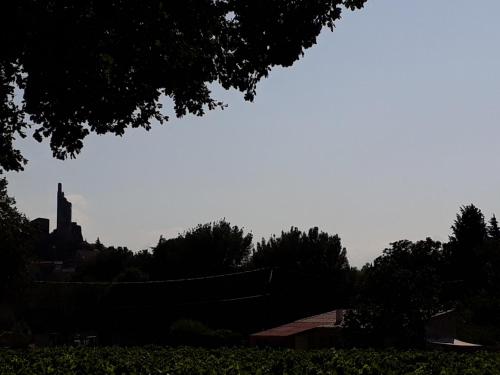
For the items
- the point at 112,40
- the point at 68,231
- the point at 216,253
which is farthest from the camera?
the point at 68,231

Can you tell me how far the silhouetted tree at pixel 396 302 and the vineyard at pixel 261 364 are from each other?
618cm

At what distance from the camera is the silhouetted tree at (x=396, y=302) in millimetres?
36719

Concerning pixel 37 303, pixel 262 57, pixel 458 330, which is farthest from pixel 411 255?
pixel 37 303

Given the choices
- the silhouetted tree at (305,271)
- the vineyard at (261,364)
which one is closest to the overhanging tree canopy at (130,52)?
the vineyard at (261,364)

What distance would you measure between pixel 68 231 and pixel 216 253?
8885 cm

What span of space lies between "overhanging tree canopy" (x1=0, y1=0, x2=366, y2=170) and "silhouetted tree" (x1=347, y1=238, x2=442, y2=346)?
23.8 metres

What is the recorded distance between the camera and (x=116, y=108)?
14.0 meters

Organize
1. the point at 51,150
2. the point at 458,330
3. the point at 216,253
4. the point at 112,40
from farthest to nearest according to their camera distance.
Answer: the point at 216,253
the point at 458,330
the point at 51,150
the point at 112,40

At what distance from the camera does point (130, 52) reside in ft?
44.4

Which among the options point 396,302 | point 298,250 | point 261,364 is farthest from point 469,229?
point 261,364

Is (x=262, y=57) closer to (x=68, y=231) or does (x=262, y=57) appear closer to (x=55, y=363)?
(x=55, y=363)

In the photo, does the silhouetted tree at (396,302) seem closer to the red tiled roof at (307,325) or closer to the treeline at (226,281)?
the red tiled roof at (307,325)

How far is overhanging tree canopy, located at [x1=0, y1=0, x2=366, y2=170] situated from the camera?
12.6 meters

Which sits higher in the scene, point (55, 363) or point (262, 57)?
point (262, 57)
